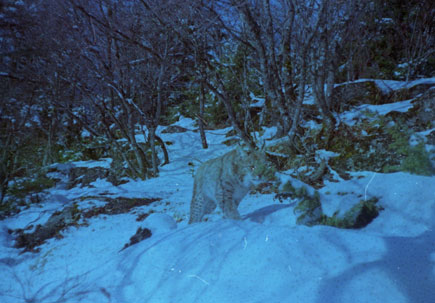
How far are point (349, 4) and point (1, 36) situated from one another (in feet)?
10.5

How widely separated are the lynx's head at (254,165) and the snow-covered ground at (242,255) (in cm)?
15

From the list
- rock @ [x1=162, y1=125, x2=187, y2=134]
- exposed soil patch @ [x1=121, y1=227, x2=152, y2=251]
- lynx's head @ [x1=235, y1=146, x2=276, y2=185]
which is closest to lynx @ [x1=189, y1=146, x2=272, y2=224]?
lynx's head @ [x1=235, y1=146, x2=276, y2=185]

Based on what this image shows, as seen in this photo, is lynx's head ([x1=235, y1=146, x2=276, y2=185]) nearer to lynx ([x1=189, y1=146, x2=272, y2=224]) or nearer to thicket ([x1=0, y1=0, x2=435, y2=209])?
lynx ([x1=189, y1=146, x2=272, y2=224])

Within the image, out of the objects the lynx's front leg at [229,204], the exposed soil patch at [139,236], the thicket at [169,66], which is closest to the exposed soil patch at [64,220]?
the exposed soil patch at [139,236]

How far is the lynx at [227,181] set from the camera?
1.75 metres

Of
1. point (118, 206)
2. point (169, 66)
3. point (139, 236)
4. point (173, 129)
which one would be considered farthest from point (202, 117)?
point (139, 236)

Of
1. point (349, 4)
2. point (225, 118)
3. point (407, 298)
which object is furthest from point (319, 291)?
point (349, 4)

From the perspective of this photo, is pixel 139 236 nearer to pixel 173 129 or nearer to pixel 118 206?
pixel 118 206

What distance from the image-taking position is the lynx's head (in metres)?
1.68

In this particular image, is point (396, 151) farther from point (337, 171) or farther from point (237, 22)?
point (237, 22)

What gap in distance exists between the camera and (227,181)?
194 cm

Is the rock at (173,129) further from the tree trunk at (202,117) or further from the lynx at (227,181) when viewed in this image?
the lynx at (227,181)

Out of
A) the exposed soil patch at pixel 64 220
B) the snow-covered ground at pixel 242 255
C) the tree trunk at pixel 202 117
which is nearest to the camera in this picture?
the snow-covered ground at pixel 242 255

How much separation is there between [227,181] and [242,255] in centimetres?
84
